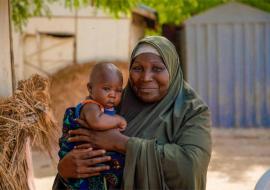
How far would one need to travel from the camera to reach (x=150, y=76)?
2.57m

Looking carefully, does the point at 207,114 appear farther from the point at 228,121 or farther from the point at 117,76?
the point at 228,121

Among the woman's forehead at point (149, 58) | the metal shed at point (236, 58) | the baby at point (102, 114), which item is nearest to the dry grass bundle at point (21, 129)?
the baby at point (102, 114)

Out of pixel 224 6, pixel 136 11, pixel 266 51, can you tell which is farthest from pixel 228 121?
pixel 136 11

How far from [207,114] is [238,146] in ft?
26.0

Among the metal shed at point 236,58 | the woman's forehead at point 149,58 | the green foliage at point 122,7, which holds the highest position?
the green foliage at point 122,7

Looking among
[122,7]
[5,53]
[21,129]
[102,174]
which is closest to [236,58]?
[122,7]

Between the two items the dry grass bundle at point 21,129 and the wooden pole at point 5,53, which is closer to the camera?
the dry grass bundle at point 21,129

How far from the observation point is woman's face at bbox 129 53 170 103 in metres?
2.58

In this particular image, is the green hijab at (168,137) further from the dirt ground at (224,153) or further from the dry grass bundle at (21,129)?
the dirt ground at (224,153)

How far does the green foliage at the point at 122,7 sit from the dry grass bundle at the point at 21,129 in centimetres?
546

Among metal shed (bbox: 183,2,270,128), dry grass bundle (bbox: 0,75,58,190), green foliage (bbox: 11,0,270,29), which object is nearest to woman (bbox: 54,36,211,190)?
dry grass bundle (bbox: 0,75,58,190)

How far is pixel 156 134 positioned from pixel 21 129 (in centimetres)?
135

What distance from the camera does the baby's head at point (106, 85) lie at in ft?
8.39

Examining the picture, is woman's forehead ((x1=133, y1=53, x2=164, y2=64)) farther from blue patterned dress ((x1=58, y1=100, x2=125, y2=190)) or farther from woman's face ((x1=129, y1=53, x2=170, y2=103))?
blue patterned dress ((x1=58, y1=100, x2=125, y2=190))
